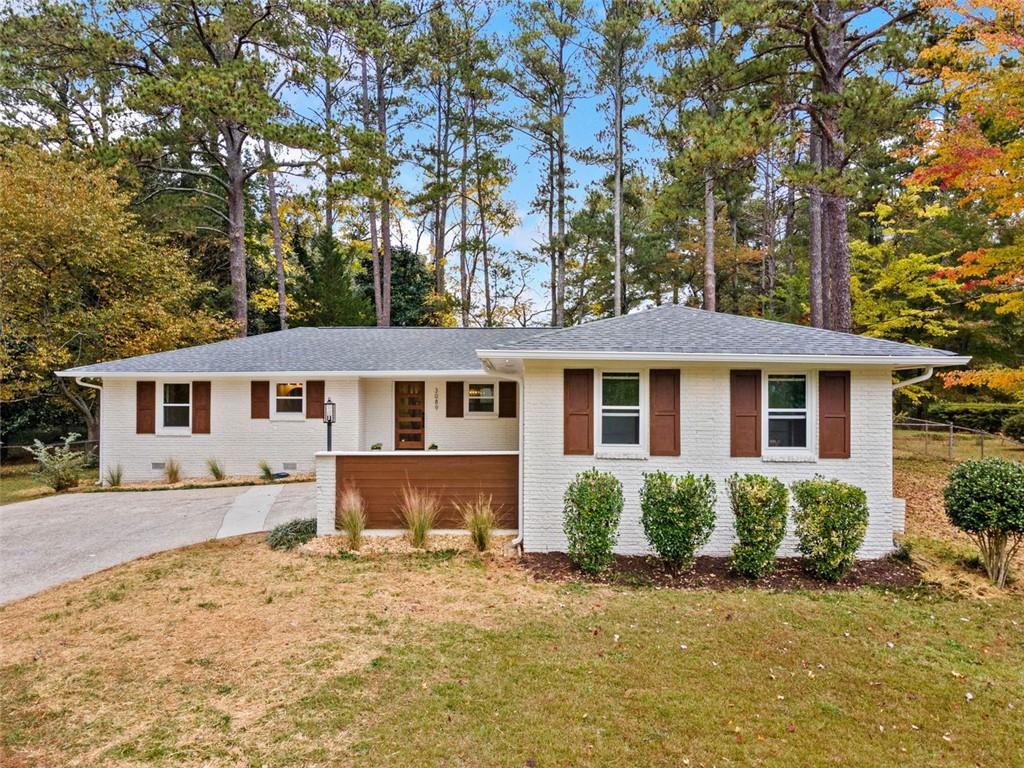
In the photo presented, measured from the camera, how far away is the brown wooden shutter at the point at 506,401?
44.0ft

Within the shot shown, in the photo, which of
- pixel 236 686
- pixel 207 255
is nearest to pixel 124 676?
pixel 236 686

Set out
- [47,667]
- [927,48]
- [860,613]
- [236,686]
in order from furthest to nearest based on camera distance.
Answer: [927,48], [860,613], [47,667], [236,686]

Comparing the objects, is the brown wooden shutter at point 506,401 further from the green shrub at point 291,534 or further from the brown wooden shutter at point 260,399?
the green shrub at point 291,534

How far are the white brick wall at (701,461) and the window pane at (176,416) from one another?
1008 centimetres

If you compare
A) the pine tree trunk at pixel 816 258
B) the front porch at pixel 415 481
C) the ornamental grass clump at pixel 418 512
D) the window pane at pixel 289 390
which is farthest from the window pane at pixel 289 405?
the pine tree trunk at pixel 816 258

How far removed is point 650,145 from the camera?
20828 millimetres

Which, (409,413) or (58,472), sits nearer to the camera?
(58,472)

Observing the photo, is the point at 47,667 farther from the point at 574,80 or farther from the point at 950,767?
the point at 574,80

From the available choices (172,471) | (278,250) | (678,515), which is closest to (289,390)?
(172,471)

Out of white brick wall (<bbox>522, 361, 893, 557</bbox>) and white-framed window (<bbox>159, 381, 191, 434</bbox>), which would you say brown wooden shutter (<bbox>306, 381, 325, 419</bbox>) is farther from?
white brick wall (<bbox>522, 361, 893, 557</bbox>)

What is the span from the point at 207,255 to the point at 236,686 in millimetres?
23216

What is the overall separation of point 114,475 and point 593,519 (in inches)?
477

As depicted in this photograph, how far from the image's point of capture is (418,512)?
7.39 m

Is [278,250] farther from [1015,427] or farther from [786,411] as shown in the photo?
[1015,427]
